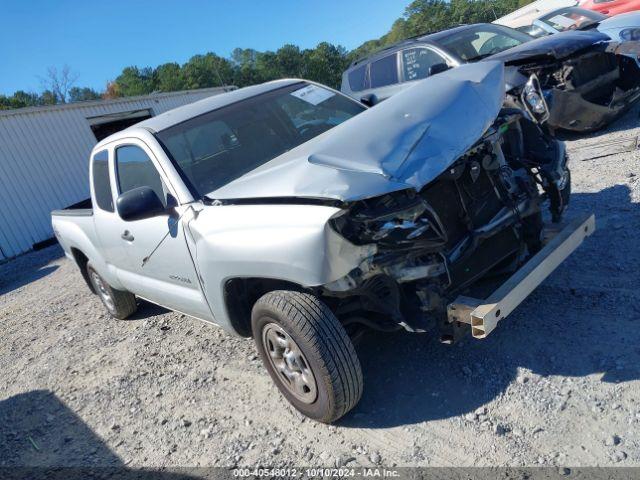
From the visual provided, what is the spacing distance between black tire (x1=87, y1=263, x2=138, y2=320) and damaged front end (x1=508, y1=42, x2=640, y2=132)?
4.88 metres

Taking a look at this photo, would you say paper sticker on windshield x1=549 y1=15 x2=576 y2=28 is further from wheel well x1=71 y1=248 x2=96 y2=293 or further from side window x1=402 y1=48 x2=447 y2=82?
wheel well x1=71 y1=248 x2=96 y2=293

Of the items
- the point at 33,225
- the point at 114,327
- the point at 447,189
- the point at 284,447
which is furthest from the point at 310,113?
the point at 33,225

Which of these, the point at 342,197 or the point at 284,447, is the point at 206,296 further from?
the point at 342,197

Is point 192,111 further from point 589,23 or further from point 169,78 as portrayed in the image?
point 169,78

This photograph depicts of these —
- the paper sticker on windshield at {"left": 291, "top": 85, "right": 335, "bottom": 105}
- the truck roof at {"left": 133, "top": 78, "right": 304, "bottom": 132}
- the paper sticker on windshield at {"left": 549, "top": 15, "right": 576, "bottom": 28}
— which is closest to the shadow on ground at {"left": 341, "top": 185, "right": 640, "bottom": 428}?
the paper sticker on windshield at {"left": 291, "top": 85, "right": 335, "bottom": 105}

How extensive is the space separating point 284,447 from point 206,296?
3.48 ft

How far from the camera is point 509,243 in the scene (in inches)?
123

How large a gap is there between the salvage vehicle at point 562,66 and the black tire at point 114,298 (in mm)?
3442

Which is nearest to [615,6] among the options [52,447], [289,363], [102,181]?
[102,181]

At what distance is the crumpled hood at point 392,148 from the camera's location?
2.45 m

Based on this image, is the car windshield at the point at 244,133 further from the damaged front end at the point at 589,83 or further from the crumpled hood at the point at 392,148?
the damaged front end at the point at 589,83

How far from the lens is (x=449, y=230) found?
2.86 m

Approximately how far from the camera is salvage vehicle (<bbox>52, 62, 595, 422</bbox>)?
2.51m

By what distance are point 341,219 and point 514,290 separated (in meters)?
1.02
